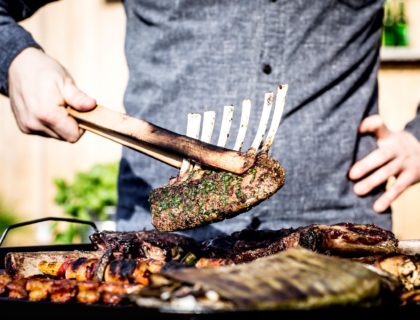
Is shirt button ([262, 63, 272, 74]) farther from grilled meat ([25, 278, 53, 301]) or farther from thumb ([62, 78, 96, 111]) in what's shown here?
grilled meat ([25, 278, 53, 301])

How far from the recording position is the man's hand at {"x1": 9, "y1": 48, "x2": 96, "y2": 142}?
2.94 m

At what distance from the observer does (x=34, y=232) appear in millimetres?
9633

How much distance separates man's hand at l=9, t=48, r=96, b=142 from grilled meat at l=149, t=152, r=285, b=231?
447mm

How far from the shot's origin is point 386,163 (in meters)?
3.83

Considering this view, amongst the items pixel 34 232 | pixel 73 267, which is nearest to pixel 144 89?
pixel 73 267

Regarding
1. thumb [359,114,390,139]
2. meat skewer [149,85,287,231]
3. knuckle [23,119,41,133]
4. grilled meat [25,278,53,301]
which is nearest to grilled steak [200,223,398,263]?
meat skewer [149,85,287,231]

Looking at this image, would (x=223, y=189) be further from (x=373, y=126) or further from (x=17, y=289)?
(x=373, y=126)

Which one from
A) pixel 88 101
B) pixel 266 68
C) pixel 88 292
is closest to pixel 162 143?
pixel 88 101

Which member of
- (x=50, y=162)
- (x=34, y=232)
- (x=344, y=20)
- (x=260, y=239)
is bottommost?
(x=34, y=232)

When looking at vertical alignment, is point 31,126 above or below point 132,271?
above

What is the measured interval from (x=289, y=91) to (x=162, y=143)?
1.24 metres

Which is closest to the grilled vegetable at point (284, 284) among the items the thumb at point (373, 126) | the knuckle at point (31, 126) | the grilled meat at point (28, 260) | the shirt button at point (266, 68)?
the grilled meat at point (28, 260)

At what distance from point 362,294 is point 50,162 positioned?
781 cm

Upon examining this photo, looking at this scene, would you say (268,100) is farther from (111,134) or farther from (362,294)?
(362,294)
